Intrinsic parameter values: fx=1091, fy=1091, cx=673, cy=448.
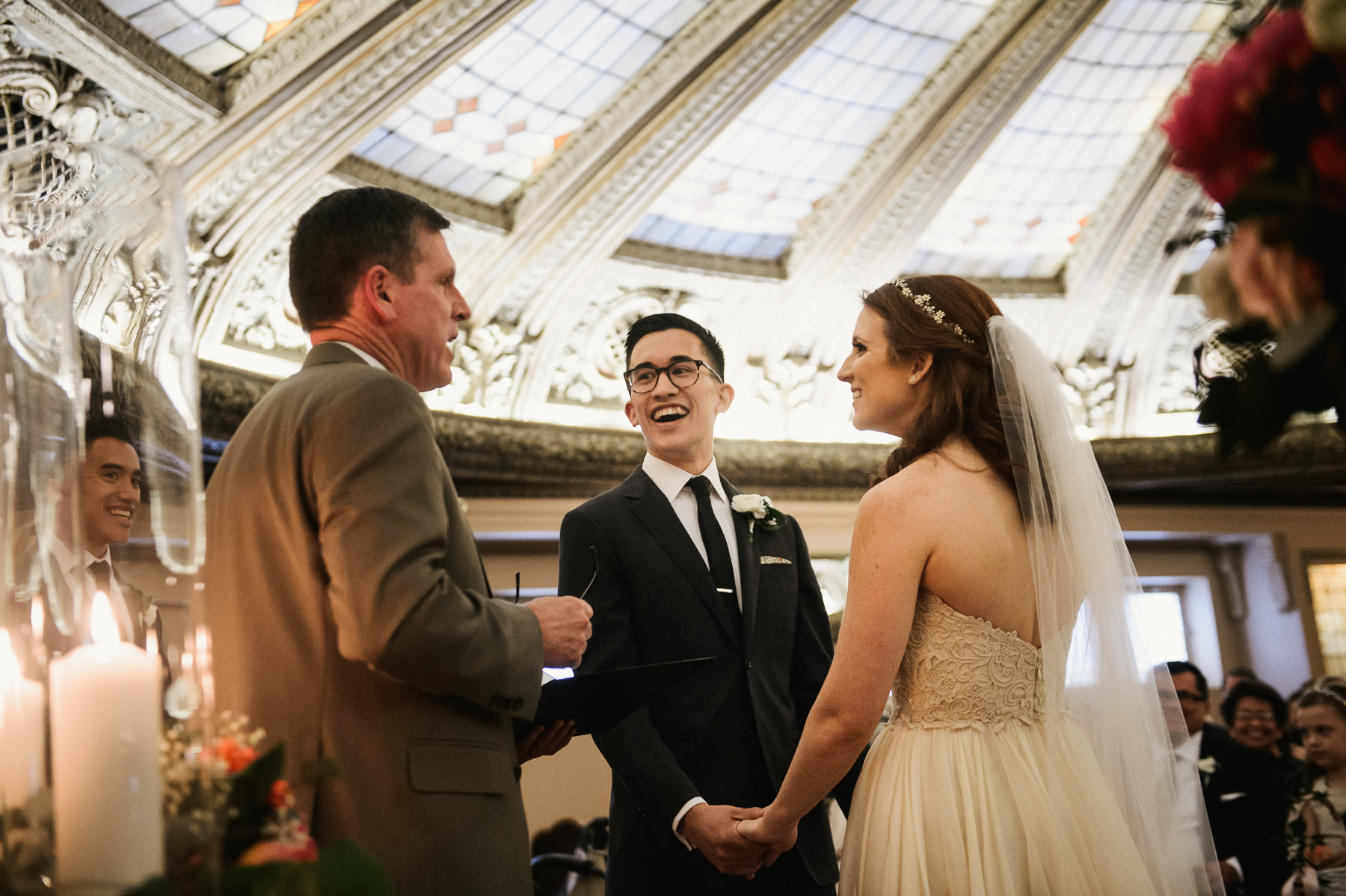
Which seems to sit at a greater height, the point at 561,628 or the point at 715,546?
the point at 715,546

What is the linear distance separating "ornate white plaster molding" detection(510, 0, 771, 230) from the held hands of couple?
508 cm

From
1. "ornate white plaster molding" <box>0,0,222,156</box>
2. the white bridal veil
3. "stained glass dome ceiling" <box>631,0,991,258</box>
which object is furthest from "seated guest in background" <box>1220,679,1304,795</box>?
"ornate white plaster molding" <box>0,0,222,156</box>

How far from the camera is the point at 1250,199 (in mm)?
954

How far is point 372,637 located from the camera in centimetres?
158

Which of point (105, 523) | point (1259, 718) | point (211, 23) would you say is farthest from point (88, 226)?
point (1259, 718)

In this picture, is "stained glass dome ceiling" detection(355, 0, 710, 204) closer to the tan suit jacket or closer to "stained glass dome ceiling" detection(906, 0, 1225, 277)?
"stained glass dome ceiling" detection(906, 0, 1225, 277)

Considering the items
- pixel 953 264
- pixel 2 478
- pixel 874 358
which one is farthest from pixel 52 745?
pixel 953 264

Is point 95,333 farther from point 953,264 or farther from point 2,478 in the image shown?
point 953,264

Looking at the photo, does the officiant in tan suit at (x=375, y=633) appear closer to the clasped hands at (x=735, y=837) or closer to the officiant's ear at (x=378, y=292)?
the officiant's ear at (x=378, y=292)

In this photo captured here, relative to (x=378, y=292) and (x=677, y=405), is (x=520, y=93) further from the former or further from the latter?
(x=378, y=292)

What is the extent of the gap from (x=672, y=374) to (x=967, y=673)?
1179mm

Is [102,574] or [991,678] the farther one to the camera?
[991,678]

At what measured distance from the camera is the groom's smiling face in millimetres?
2912

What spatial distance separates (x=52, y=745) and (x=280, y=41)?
15.6 feet
